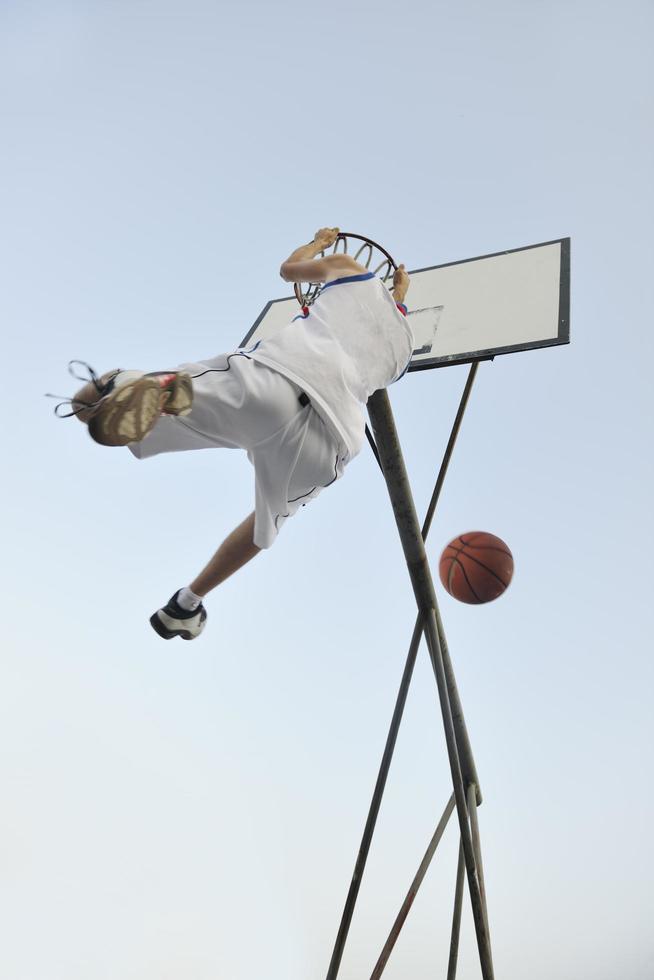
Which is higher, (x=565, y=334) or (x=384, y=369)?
(x=565, y=334)

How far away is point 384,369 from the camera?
3.11 metres

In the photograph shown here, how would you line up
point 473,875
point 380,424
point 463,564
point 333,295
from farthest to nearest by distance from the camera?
1. point 463,564
2. point 473,875
3. point 380,424
4. point 333,295

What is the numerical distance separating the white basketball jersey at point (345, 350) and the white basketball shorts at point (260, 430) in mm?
55

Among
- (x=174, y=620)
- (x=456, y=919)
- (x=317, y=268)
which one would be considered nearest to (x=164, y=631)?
(x=174, y=620)

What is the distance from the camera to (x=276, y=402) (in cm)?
265

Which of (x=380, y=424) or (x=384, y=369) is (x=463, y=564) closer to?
(x=380, y=424)

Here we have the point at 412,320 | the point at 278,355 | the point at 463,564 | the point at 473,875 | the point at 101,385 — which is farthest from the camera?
the point at 412,320

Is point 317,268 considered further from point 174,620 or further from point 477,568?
point 477,568

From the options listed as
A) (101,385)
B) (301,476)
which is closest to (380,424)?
(301,476)

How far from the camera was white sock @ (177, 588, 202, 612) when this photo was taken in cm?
326

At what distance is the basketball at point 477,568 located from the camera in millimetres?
4977

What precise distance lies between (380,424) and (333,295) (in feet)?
3.89

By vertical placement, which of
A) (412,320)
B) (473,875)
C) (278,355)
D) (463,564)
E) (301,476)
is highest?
(412,320)

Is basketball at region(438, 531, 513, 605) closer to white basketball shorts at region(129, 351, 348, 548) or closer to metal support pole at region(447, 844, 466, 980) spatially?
metal support pole at region(447, 844, 466, 980)
